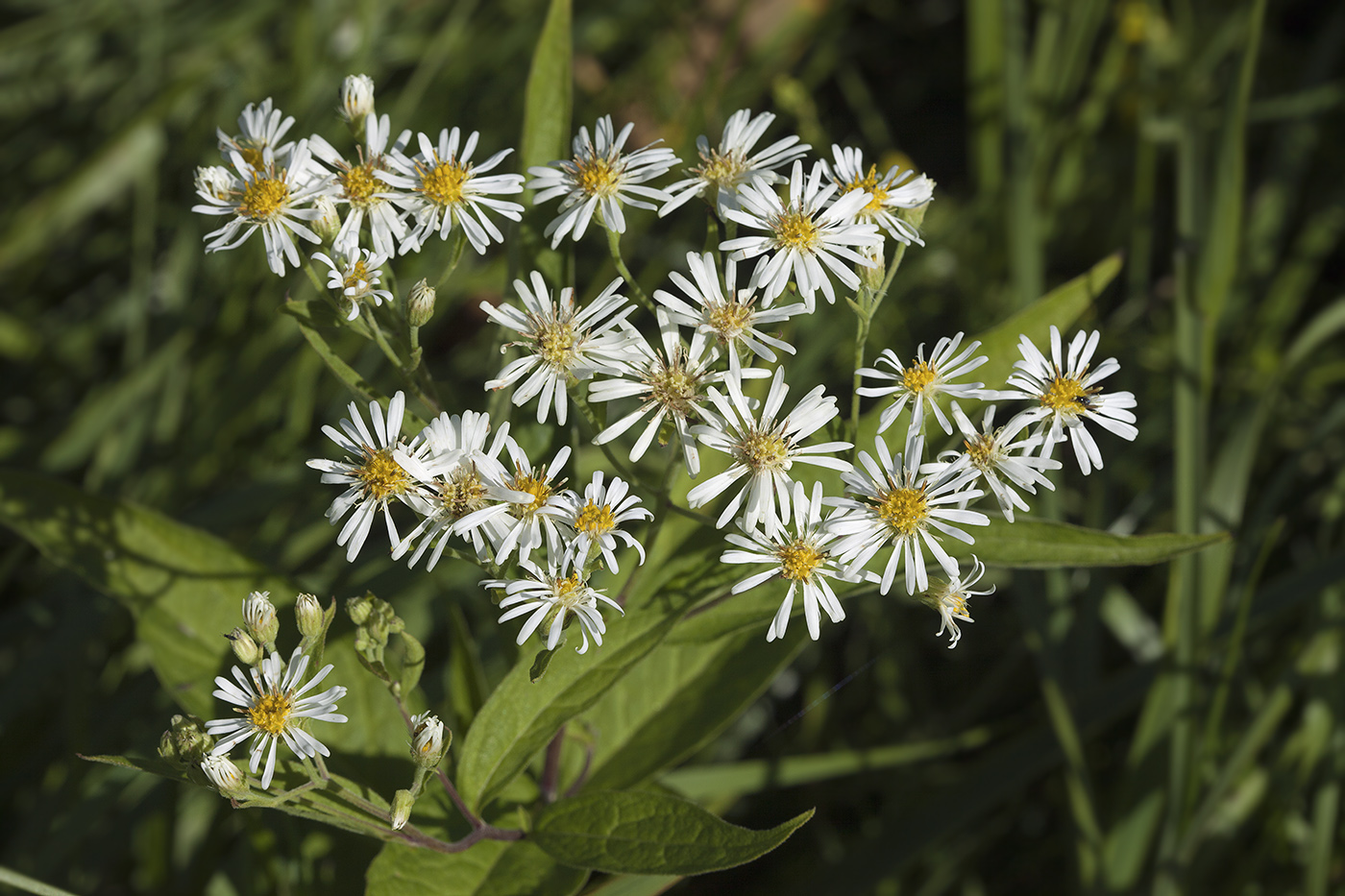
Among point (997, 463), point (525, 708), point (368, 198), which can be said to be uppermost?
point (368, 198)

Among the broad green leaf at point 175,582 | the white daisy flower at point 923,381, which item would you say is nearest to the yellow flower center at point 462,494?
the broad green leaf at point 175,582

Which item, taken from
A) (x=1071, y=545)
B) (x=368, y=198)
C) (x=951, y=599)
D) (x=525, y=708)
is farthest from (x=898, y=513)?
(x=368, y=198)

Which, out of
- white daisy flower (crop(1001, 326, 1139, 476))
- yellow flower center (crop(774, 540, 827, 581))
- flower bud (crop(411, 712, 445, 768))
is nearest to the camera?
flower bud (crop(411, 712, 445, 768))

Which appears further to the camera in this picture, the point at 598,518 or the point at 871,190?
the point at 871,190

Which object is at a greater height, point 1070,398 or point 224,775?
point 1070,398

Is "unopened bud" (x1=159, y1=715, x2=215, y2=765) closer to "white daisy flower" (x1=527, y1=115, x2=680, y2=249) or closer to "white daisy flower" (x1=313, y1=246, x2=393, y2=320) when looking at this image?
"white daisy flower" (x1=313, y1=246, x2=393, y2=320)

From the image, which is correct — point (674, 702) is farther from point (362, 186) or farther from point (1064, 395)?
point (362, 186)

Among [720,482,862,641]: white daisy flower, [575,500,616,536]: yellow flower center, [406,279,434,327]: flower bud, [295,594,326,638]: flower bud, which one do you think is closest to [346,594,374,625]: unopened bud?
[295,594,326,638]: flower bud
